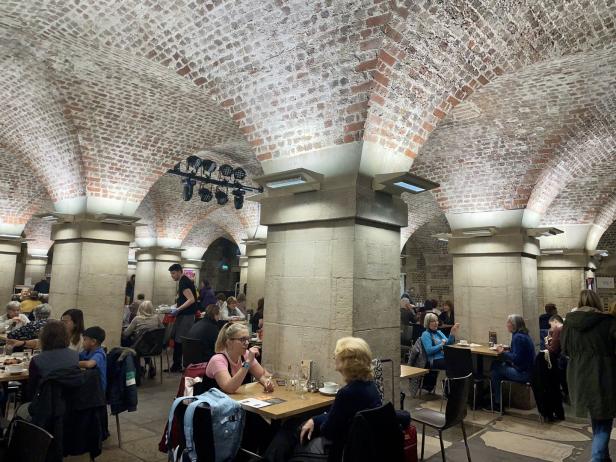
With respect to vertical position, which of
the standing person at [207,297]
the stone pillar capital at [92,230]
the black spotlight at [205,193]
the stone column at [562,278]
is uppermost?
the black spotlight at [205,193]

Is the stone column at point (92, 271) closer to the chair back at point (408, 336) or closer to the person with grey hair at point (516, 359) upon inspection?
the chair back at point (408, 336)

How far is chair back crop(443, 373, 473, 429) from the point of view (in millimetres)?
4012

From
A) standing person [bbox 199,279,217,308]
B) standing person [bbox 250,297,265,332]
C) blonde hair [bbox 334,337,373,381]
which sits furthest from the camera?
standing person [bbox 199,279,217,308]

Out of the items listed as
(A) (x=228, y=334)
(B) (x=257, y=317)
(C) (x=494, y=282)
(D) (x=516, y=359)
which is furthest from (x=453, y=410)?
(B) (x=257, y=317)

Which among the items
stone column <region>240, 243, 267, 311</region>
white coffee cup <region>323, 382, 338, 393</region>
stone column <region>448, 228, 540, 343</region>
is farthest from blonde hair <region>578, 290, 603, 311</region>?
stone column <region>240, 243, 267, 311</region>

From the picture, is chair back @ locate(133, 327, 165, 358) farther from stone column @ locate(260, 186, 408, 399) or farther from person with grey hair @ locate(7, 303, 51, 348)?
stone column @ locate(260, 186, 408, 399)

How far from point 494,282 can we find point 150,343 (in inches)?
240

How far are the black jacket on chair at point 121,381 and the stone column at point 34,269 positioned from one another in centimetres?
1651

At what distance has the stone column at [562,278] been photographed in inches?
432

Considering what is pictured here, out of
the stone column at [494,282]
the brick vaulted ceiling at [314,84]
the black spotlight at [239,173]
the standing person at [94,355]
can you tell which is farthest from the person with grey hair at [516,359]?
the black spotlight at [239,173]

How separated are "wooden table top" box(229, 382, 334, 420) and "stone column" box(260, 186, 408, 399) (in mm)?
485

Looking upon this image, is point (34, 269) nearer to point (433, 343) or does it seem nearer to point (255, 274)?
point (255, 274)

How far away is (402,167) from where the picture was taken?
16.8ft

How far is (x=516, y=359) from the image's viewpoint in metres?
6.32
